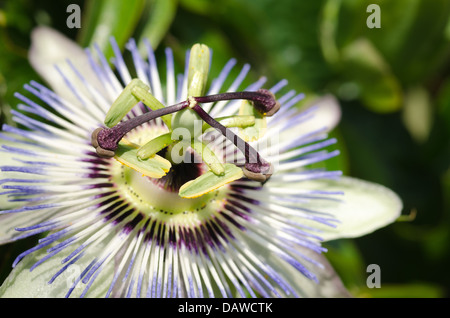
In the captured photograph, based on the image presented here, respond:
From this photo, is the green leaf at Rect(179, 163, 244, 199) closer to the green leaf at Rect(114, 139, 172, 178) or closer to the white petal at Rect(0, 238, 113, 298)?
the green leaf at Rect(114, 139, 172, 178)

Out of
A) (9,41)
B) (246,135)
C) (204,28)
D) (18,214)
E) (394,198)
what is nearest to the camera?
(18,214)

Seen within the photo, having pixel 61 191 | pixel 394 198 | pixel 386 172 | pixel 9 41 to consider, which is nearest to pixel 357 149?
pixel 386 172

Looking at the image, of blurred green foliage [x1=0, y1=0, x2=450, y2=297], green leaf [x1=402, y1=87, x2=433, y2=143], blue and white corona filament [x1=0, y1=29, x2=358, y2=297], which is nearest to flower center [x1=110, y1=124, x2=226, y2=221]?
blue and white corona filament [x1=0, y1=29, x2=358, y2=297]

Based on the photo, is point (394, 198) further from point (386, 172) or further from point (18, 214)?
point (18, 214)

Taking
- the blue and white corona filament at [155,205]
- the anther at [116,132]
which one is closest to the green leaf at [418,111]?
the blue and white corona filament at [155,205]

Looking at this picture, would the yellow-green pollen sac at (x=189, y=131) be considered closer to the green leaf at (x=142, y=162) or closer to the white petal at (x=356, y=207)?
the green leaf at (x=142, y=162)

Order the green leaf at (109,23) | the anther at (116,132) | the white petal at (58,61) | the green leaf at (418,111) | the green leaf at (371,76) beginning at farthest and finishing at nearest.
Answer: the green leaf at (418,111), the green leaf at (371,76), the green leaf at (109,23), the white petal at (58,61), the anther at (116,132)

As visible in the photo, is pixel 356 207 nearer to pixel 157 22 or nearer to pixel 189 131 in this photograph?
pixel 189 131
